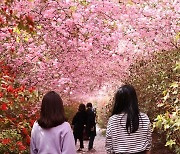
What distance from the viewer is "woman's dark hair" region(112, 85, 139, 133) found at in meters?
4.14

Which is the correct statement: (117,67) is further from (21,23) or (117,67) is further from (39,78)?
(21,23)

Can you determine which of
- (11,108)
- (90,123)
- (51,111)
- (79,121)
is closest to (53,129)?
(51,111)

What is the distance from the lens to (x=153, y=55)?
12.3m

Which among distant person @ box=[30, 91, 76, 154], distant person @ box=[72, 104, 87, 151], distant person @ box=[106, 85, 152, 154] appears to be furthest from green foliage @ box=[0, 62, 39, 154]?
distant person @ box=[72, 104, 87, 151]

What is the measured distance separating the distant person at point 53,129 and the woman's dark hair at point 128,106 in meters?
0.51

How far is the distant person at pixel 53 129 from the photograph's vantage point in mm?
4145

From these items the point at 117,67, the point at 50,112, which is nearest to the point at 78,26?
the point at 50,112

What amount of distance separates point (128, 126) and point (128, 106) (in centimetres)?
18

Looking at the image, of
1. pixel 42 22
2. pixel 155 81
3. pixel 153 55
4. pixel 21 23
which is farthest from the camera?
pixel 153 55

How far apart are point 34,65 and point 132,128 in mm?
6307

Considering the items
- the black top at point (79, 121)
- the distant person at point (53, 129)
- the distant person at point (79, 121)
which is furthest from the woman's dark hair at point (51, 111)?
the black top at point (79, 121)

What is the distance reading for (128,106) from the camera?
418 centimetres

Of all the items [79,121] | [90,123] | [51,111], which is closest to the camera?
[51,111]

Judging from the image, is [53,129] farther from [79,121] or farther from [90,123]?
[90,123]
